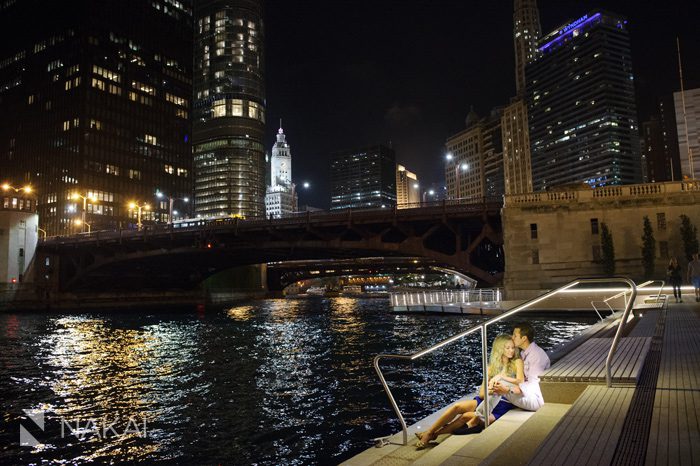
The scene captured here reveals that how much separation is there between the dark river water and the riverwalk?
4.25m

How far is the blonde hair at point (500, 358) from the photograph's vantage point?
8.20 metres

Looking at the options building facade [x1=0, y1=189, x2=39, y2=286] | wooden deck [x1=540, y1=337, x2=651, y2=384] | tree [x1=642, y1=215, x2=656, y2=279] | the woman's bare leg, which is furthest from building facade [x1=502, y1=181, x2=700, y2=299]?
building facade [x1=0, y1=189, x2=39, y2=286]

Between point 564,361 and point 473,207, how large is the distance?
39.5m

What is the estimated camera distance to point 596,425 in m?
6.11

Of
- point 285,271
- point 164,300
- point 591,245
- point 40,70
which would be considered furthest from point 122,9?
point 591,245

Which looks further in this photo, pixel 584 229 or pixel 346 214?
pixel 346 214

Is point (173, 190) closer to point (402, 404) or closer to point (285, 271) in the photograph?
point (285, 271)

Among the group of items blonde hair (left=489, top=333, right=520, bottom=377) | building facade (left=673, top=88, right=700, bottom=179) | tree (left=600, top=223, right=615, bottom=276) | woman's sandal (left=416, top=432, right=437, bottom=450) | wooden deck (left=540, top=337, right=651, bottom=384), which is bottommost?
woman's sandal (left=416, top=432, right=437, bottom=450)

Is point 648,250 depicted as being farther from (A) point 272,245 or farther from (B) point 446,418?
(B) point 446,418

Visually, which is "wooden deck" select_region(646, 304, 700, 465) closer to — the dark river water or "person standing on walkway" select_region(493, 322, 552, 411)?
"person standing on walkway" select_region(493, 322, 552, 411)

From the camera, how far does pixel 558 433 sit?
5.97m

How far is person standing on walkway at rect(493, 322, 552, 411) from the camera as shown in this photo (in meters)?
7.74

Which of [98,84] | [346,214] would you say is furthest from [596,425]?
[98,84]

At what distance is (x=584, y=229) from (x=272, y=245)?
111 feet
